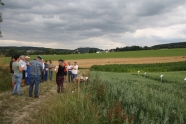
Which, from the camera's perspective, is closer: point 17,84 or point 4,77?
point 17,84

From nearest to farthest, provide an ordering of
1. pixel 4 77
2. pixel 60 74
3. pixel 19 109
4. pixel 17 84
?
pixel 19 109
pixel 17 84
pixel 60 74
pixel 4 77

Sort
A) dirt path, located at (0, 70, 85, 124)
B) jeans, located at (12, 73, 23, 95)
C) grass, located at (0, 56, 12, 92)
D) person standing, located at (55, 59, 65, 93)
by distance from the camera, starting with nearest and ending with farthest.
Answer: dirt path, located at (0, 70, 85, 124)
jeans, located at (12, 73, 23, 95)
person standing, located at (55, 59, 65, 93)
grass, located at (0, 56, 12, 92)

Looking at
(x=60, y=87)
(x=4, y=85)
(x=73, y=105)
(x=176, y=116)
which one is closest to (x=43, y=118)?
(x=73, y=105)

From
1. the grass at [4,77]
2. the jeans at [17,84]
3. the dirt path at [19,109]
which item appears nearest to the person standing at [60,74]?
the dirt path at [19,109]

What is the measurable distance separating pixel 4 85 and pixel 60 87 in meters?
3.32

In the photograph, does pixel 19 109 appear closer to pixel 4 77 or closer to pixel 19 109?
pixel 19 109

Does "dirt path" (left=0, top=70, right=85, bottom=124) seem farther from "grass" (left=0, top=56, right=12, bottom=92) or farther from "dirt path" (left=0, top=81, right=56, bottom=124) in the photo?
"grass" (left=0, top=56, right=12, bottom=92)

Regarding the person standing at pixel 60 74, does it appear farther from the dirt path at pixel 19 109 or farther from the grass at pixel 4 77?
the grass at pixel 4 77

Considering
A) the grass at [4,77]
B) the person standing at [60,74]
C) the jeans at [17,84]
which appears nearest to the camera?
the jeans at [17,84]

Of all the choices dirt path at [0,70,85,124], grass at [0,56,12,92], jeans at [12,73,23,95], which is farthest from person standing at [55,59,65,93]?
grass at [0,56,12,92]

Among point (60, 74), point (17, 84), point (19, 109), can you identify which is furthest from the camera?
point (60, 74)

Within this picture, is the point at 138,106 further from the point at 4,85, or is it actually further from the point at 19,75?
the point at 4,85

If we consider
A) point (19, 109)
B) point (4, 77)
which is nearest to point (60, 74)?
point (19, 109)

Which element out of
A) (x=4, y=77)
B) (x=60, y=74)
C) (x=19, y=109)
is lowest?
(x=19, y=109)
